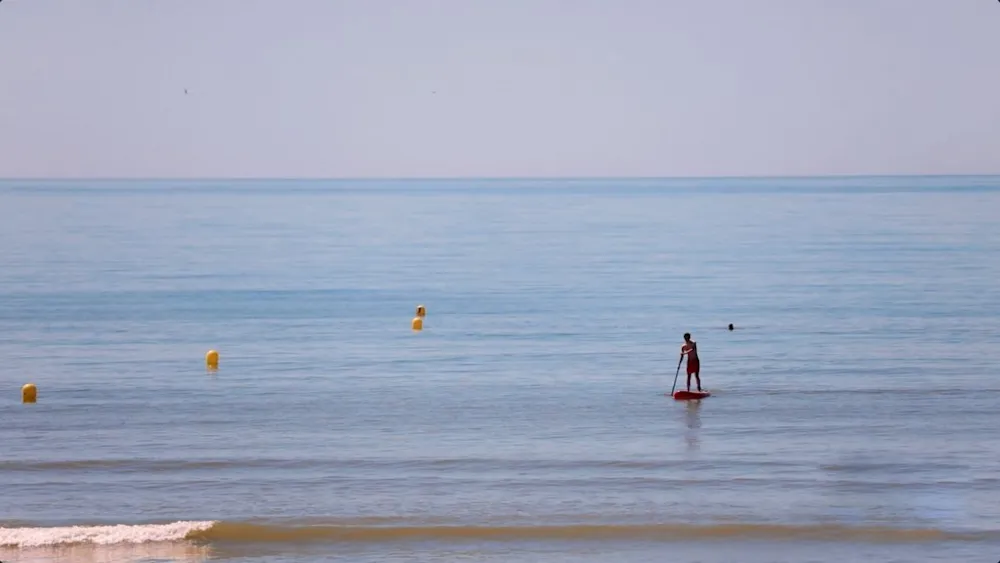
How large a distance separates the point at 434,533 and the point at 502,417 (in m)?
8.99

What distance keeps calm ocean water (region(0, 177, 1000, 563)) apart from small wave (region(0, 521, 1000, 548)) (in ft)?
0.20

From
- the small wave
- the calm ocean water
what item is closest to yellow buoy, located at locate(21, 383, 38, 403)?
the calm ocean water

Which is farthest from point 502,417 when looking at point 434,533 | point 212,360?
point 212,360

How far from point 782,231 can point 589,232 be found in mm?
15464

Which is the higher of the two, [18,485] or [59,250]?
[59,250]

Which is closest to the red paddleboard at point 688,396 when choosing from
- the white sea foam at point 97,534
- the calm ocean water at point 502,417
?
the calm ocean water at point 502,417

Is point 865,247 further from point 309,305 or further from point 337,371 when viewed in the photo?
point 337,371

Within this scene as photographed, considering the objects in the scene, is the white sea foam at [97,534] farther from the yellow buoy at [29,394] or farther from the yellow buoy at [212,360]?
the yellow buoy at [212,360]

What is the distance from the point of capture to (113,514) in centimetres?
2266

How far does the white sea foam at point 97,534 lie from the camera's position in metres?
21.0

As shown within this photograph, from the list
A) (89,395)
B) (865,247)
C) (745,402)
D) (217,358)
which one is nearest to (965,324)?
(745,402)

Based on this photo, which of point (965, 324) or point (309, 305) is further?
point (309, 305)

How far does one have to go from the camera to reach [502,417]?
30.4 metres

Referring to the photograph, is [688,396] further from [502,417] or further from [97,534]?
[97,534]
